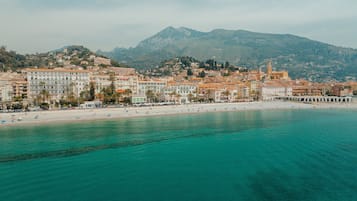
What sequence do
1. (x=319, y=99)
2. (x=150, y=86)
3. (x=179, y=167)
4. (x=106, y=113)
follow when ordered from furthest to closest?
(x=319, y=99) < (x=150, y=86) < (x=106, y=113) < (x=179, y=167)

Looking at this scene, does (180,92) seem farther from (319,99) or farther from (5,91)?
(319,99)

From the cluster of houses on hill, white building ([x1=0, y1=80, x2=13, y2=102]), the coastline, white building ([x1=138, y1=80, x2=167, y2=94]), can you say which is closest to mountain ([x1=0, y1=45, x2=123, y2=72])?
the cluster of houses on hill

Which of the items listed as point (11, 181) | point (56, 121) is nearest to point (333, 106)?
point (56, 121)

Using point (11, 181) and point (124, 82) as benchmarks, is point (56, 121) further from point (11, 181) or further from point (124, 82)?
point (124, 82)

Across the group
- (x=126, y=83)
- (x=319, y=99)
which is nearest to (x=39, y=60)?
(x=126, y=83)

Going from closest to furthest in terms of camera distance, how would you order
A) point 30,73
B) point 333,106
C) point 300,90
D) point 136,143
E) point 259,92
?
point 136,143
point 30,73
point 333,106
point 259,92
point 300,90

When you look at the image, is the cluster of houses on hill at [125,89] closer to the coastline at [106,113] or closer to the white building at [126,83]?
the white building at [126,83]
